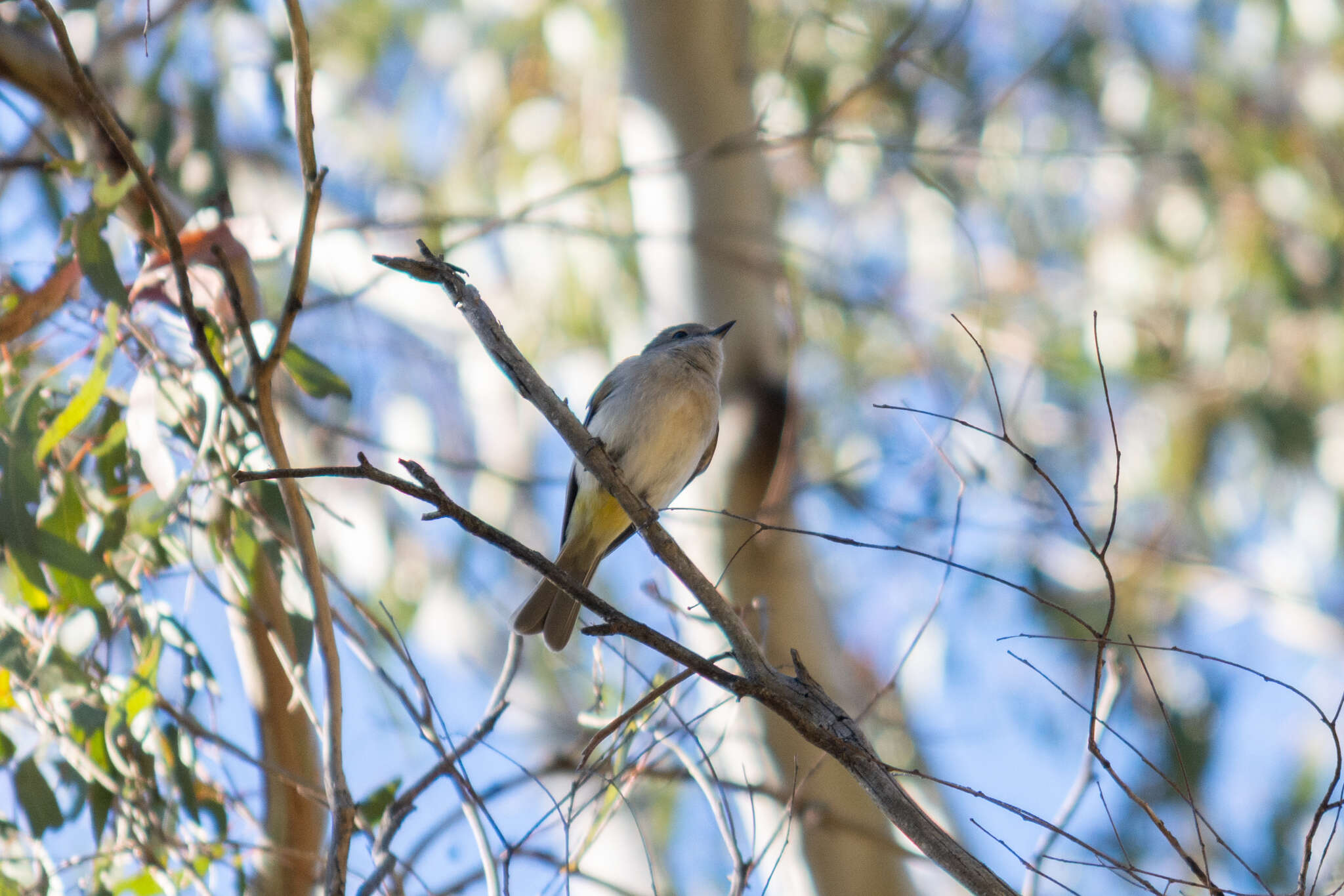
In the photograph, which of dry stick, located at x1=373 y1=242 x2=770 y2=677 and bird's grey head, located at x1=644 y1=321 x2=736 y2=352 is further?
bird's grey head, located at x1=644 y1=321 x2=736 y2=352

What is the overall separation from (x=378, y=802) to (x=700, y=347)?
1640mm

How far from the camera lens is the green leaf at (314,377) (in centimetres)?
247

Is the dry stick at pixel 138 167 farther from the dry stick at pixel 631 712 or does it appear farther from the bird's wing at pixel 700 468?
the bird's wing at pixel 700 468

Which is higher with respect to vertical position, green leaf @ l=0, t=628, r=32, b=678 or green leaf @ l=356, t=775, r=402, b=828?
green leaf @ l=356, t=775, r=402, b=828

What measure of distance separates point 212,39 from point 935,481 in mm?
3192

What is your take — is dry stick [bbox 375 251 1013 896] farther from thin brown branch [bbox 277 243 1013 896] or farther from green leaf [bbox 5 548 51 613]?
green leaf [bbox 5 548 51 613]

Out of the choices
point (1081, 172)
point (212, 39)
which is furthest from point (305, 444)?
point (1081, 172)

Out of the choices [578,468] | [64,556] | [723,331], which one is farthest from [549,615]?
[64,556]

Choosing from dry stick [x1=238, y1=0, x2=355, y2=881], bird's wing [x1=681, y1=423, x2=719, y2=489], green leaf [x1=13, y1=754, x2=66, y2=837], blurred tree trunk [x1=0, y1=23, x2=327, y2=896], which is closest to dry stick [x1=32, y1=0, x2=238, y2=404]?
dry stick [x1=238, y1=0, x2=355, y2=881]

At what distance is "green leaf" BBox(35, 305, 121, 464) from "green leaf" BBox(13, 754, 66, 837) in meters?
0.75

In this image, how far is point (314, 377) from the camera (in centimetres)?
248

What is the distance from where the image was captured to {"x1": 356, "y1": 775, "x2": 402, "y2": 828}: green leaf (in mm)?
2561

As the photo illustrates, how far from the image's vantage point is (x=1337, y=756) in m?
1.74

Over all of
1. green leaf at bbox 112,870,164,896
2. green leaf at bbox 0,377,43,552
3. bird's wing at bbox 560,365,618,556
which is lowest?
green leaf at bbox 112,870,164,896
